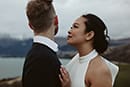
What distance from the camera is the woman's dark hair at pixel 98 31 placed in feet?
17.3

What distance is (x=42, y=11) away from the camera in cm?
500

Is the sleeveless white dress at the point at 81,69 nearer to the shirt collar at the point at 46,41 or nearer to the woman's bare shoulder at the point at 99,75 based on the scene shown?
the woman's bare shoulder at the point at 99,75

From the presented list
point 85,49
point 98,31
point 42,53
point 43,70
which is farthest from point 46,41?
point 98,31

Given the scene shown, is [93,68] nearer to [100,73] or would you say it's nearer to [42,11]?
[100,73]

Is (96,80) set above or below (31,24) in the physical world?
below

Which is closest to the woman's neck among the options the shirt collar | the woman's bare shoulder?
the woman's bare shoulder

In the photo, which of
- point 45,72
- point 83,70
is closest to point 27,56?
point 45,72

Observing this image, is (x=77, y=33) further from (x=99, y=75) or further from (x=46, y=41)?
(x=99, y=75)


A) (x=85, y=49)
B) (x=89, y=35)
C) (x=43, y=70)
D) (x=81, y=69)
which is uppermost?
(x=89, y=35)

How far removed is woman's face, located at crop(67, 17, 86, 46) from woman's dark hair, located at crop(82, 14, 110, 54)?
2.4 inches

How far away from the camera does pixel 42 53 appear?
508cm

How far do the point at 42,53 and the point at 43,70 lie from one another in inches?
7.5

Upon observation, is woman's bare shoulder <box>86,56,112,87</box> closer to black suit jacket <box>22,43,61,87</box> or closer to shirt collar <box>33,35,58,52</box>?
black suit jacket <box>22,43,61,87</box>

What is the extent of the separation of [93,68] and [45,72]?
546 mm
